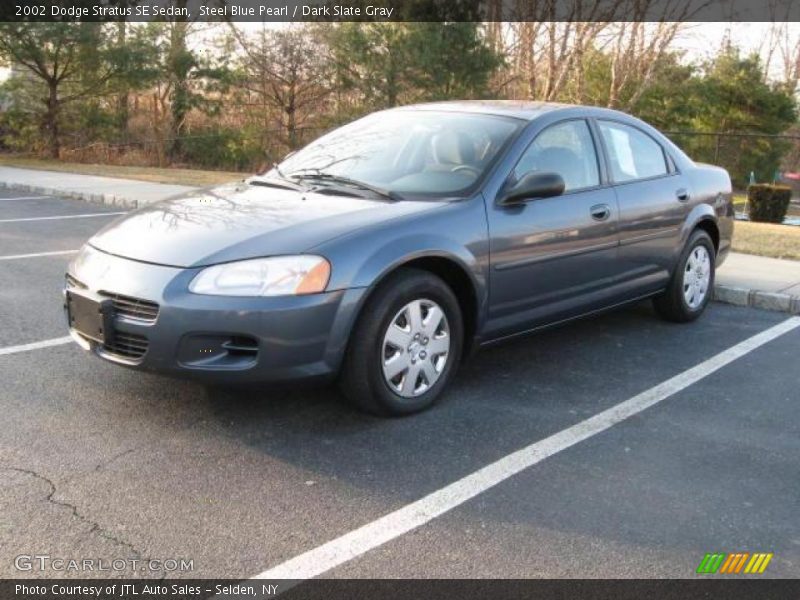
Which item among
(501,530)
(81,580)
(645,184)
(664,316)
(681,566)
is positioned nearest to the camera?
(81,580)

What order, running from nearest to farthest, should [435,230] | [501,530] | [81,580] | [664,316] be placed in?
1. [81,580]
2. [501,530]
3. [435,230]
4. [664,316]

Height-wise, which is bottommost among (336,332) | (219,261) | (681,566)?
(681,566)

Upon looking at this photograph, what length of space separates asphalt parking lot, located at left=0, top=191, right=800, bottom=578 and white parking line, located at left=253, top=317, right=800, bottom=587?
1.3 inches

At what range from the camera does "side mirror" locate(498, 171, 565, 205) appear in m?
4.48

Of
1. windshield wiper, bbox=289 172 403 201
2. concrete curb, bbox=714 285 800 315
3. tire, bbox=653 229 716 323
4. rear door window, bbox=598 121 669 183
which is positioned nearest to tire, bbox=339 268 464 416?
windshield wiper, bbox=289 172 403 201

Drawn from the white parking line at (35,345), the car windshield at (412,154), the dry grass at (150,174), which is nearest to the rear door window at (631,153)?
the car windshield at (412,154)

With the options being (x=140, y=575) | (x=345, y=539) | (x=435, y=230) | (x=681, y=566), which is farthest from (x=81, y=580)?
(x=435, y=230)

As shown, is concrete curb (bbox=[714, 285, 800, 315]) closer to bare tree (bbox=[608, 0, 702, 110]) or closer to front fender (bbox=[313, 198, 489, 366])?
front fender (bbox=[313, 198, 489, 366])

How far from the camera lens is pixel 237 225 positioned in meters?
3.99

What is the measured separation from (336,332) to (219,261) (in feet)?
2.03

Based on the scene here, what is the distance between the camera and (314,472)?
3.47m

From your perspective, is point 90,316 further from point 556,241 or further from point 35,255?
point 35,255

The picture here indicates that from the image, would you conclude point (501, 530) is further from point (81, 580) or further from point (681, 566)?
point (81, 580)

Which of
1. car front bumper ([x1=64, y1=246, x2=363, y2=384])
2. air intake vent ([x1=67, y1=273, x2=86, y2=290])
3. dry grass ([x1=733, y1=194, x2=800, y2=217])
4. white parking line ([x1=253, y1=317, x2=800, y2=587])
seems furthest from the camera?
dry grass ([x1=733, y1=194, x2=800, y2=217])
